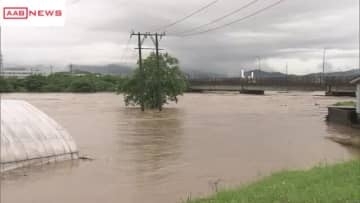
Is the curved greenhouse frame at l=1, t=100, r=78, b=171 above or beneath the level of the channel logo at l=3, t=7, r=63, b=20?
beneath

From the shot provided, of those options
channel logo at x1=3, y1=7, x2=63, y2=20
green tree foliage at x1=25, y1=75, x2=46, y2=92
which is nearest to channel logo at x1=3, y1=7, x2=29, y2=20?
channel logo at x1=3, y1=7, x2=63, y2=20

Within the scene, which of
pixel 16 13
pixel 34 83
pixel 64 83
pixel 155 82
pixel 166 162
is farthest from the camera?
pixel 64 83

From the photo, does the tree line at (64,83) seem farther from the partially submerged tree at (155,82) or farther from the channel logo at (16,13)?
the channel logo at (16,13)

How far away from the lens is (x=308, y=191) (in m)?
9.65

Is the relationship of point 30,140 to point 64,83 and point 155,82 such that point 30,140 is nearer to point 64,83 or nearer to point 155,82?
point 155,82

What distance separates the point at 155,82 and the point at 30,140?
1795 inches

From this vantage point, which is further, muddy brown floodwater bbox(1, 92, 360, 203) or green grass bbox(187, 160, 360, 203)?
muddy brown floodwater bbox(1, 92, 360, 203)

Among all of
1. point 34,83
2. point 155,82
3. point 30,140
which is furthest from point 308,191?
point 34,83

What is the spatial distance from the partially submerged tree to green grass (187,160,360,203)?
47.7 metres

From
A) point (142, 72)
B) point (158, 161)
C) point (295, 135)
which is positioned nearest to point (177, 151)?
point (158, 161)

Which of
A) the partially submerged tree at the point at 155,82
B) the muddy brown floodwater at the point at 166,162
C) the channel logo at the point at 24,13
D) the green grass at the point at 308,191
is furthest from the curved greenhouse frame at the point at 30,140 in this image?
the partially submerged tree at the point at 155,82

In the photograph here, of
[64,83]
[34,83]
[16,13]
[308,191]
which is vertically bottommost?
[308,191]

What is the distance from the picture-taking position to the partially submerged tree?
197 feet

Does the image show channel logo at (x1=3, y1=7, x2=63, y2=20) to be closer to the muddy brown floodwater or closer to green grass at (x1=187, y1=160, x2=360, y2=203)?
green grass at (x1=187, y1=160, x2=360, y2=203)
